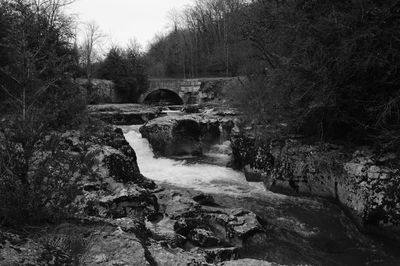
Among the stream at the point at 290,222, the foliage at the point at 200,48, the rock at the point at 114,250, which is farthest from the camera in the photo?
the foliage at the point at 200,48

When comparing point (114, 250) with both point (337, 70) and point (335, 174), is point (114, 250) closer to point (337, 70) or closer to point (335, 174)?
point (335, 174)

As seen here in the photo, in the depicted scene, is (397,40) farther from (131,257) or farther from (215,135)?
(215,135)

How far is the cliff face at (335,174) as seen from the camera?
24.2ft

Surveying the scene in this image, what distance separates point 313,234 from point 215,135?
9.74 m

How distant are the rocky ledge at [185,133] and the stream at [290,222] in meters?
2.27

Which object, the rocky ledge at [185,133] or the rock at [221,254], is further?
the rocky ledge at [185,133]

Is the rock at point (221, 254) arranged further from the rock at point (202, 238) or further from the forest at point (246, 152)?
the rock at point (202, 238)

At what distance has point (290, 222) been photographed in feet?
26.7

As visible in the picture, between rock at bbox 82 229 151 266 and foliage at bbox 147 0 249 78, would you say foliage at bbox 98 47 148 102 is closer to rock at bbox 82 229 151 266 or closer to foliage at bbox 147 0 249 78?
foliage at bbox 147 0 249 78

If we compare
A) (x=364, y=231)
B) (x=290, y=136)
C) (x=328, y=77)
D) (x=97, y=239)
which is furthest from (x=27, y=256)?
(x=290, y=136)

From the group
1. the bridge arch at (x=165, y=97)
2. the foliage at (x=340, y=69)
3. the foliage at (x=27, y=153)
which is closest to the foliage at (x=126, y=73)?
the bridge arch at (x=165, y=97)

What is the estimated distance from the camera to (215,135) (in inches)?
665

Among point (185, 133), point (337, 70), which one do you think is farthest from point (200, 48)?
point (337, 70)

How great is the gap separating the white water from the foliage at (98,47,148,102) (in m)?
17.6
